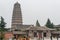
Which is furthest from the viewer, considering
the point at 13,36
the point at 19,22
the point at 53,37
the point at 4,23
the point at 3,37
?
the point at 19,22

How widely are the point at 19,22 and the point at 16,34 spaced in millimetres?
21201

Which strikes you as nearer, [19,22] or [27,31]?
[27,31]

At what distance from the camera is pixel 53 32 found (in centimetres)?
3656

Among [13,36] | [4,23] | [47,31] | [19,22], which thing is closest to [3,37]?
[13,36]

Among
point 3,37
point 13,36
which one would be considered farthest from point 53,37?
point 3,37

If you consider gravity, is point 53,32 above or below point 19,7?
below

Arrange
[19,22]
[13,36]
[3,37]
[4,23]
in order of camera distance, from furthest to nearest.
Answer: [19,22]
[4,23]
[13,36]
[3,37]

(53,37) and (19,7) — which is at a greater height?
(19,7)

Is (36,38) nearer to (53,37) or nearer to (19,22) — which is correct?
(53,37)

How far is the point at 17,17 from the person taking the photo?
56906 millimetres

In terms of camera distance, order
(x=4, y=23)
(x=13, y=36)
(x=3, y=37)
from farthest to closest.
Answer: (x=4, y=23)
(x=13, y=36)
(x=3, y=37)

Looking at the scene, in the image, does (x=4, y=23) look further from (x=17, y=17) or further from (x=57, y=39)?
(x=57, y=39)

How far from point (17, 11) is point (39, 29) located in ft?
73.2

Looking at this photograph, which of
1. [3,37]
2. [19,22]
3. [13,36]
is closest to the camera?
[3,37]
